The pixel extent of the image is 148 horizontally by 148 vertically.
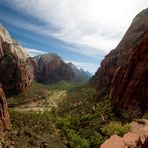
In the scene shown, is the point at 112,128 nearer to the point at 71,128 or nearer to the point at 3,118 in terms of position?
the point at 71,128

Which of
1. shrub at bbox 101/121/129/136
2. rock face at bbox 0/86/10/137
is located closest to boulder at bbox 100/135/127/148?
shrub at bbox 101/121/129/136

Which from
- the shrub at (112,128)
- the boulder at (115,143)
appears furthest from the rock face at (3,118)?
the boulder at (115,143)

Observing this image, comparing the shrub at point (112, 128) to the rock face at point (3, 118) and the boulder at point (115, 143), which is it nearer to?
the boulder at point (115, 143)

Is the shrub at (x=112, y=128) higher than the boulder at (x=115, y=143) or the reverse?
the reverse

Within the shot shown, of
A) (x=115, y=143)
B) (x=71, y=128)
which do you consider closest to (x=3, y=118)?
(x=115, y=143)

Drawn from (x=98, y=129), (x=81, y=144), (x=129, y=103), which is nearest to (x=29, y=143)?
(x=81, y=144)

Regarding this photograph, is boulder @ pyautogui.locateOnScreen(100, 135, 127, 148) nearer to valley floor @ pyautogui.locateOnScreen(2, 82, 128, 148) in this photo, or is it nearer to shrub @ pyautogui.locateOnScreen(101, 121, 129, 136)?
valley floor @ pyautogui.locateOnScreen(2, 82, 128, 148)

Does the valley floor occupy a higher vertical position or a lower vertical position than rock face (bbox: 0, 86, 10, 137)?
lower

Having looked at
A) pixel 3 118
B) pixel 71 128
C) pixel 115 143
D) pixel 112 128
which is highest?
pixel 3 118

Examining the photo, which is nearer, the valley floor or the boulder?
the boulder

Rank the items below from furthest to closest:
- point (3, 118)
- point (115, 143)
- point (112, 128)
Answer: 1. point (112, 128)
2. point (3, 118)
3. point (115, 143)

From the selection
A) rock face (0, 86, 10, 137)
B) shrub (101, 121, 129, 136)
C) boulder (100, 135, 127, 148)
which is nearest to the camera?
boulder (100, 135, 127, 148)

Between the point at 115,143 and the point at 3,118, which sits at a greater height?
the point at 3,118

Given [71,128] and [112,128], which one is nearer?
[112,128]
